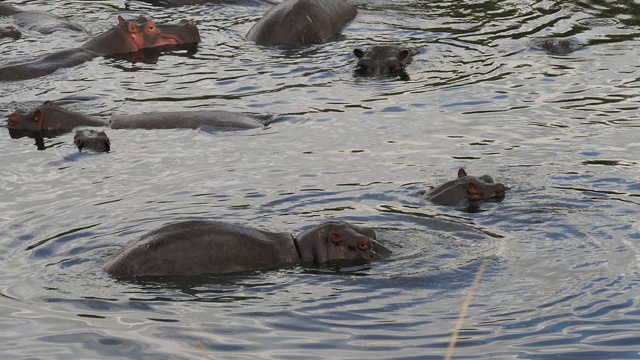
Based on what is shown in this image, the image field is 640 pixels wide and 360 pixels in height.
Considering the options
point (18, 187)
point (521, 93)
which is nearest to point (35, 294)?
point (18, 187)

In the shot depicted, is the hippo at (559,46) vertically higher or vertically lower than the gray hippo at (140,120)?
higher

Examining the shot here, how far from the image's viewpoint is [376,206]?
859 centimetres

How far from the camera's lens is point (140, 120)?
433 inches

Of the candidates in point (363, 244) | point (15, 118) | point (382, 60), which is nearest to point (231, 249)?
point (363, 244)

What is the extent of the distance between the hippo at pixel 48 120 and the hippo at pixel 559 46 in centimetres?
446

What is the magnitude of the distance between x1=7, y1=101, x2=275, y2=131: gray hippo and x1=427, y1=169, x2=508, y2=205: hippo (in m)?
2.57

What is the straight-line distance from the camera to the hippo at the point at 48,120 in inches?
433

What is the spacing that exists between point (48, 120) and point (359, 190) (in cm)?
329

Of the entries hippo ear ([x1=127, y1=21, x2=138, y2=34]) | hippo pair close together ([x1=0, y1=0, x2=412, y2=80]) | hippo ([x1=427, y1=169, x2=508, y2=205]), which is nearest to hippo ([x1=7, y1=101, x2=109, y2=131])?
hippo pair close together ([x1=0, y1=0, x2=412, y2=80])

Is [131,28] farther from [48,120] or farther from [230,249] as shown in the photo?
[230,249]

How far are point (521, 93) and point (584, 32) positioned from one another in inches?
101

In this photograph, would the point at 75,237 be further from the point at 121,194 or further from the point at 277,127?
the point at 277,127

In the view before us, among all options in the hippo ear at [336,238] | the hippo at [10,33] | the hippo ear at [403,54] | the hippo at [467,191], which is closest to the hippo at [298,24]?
the hippo ear at [403,54]

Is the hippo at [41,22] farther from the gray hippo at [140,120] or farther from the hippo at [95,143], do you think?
the hippo at [95,143]
